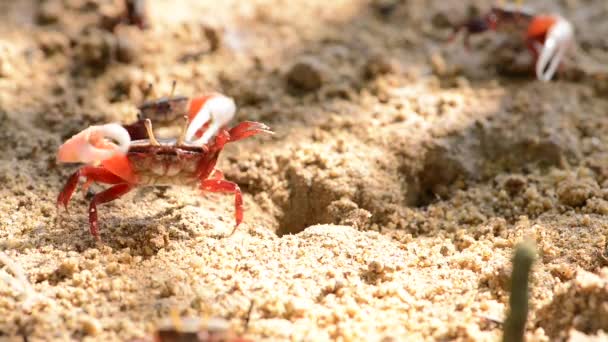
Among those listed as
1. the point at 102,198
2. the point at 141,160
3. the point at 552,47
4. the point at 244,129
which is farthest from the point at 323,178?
the point at 552,47

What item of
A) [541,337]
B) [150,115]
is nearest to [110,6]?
[150,115]

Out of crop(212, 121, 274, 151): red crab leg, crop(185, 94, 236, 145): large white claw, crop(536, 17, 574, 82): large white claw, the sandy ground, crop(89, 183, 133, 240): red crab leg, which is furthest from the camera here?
crop(536, 17, 574, 82): large white claw

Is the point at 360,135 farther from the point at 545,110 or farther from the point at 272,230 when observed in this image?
the point at 545,110

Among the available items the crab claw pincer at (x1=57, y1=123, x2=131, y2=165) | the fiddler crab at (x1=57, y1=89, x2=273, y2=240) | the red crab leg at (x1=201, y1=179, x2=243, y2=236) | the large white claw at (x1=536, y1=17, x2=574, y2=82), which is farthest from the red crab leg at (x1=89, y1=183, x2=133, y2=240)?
the large white claw at (x1=536, y1=17, x2=574, y2=82)

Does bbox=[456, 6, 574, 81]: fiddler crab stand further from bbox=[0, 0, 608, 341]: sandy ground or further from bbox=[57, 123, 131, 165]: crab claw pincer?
bbox=[57, 123, 131, 165]: crab claw pincer

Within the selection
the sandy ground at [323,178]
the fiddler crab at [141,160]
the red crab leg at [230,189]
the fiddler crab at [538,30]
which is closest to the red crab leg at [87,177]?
the fiddler crab at [141,160]

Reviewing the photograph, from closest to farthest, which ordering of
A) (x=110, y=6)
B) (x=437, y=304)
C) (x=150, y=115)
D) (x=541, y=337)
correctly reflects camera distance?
(x=541, y=337)
(x=437, y=304)
(x=150, y=115)
(x=110, y=6)
